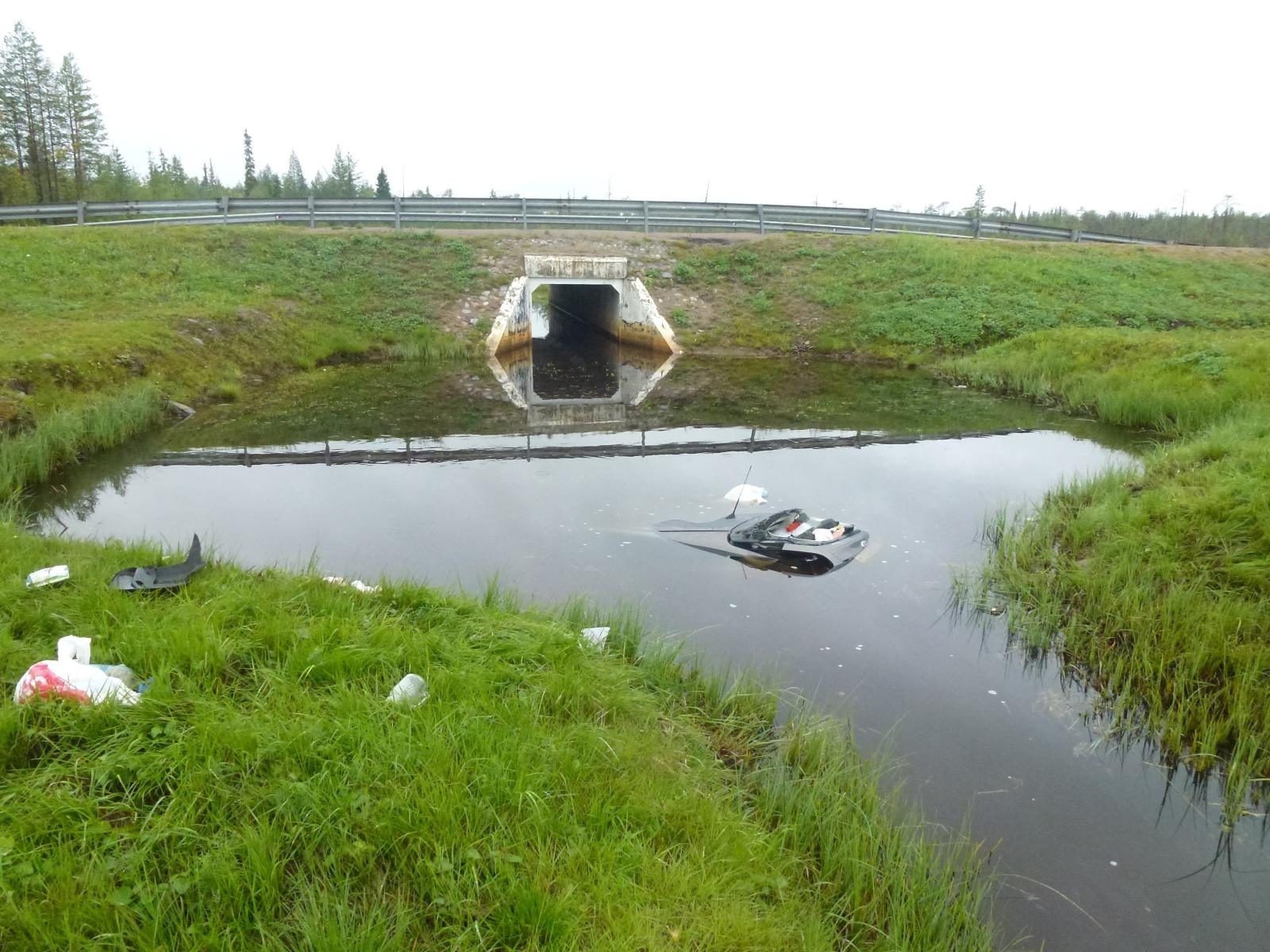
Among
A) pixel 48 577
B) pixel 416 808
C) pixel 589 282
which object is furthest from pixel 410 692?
pixel 589 282

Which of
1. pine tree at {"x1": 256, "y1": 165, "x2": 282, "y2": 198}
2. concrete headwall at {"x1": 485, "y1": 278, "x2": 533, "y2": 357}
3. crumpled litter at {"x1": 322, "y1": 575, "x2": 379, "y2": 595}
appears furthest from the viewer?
pine tree at {"x1": 256, "y1": 165, "x2": 282, "y2": 198}

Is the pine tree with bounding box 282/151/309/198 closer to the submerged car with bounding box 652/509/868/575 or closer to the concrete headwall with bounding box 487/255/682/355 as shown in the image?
the concrete headwall with bounding box 487/255/682/355

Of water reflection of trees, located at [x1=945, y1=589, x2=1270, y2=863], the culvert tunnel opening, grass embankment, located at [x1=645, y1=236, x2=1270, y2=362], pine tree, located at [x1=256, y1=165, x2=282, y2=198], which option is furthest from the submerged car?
pine tree, located at [x1=256, y1=165, x2=282, y2=198]

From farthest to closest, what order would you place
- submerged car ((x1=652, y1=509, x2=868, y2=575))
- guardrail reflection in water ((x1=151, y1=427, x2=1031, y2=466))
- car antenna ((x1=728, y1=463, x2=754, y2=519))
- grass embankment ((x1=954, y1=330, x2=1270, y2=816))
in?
guardrail reflection in water ((x1=151, y1=427, x2=1031, y2=466)) → car antenna ((x1=728, y1=463, x2=754, y2=519)) → submerged car ((x1=652, y1=509, x2=868, y2=575)) → grass embankment ((x1=954, y1=330, x2=1270, y2=816))

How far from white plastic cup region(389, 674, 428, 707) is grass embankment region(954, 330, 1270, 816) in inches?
164

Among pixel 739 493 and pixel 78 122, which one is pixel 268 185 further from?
pixel 739 493

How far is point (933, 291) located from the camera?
2225 centimetres

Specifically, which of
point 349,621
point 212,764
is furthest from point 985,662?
point 212,764

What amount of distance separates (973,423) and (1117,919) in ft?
36.4

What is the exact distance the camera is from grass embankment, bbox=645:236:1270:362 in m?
20.3

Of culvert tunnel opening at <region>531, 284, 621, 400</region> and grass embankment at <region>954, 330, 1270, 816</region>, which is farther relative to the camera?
culvert tunnel opening at <region>531, 284, 621, 400</region>

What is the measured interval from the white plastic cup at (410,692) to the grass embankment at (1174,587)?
13.6 feet

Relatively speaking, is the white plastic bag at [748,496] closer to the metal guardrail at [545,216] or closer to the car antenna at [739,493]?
the car antenna at [739,493]

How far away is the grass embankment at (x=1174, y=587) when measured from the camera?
4727mm
